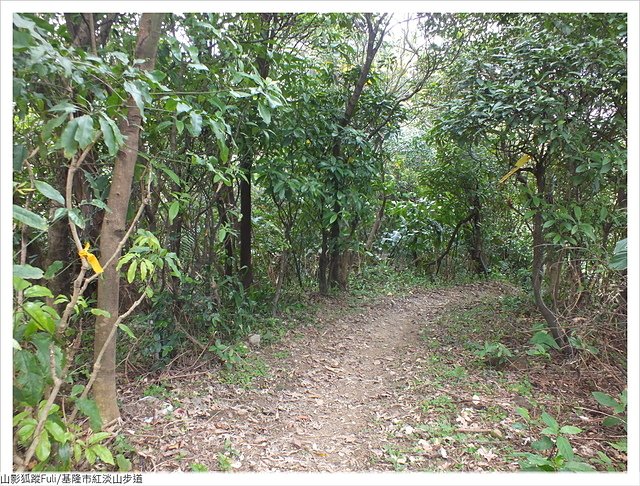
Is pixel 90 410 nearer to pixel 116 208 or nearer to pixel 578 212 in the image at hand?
pixel 116 208

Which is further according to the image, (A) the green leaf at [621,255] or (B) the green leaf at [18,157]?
(A) the green leaf at [621,255]

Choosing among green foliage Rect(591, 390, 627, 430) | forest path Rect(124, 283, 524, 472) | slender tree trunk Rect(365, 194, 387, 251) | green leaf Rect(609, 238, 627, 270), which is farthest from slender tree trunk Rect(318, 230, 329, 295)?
green leaf Rect(609, 238, 627, 270)

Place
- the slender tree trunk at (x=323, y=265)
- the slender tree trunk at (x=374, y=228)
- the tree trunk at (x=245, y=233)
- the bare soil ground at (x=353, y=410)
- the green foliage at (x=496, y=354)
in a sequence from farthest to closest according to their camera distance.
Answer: the slender tree trunk at (x=374, y=228) → the slender tree trunk at (x=323, y=265) → the tree trunk at (x=245, y=233) → the green foliage at (x=496, y=354) → the bare soil ground at (x=353, y=410)

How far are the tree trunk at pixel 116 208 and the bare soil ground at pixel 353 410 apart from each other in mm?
489

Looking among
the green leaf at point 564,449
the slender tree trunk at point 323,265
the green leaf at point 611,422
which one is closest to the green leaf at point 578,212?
the green leaf at point 611,422

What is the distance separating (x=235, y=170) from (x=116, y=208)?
0.97m

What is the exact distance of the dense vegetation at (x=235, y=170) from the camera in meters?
1.60

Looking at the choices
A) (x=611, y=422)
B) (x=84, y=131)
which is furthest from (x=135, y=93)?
(x=611, y=422)

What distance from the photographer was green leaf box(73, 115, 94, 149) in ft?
4.35

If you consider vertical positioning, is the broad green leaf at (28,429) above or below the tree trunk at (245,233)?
below

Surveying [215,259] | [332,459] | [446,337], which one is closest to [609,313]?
[446,337]

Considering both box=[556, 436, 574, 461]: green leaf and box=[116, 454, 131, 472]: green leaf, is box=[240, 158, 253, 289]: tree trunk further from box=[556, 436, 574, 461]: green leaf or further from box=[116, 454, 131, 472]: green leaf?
box=[556, 436, 574, 461]: green leaf

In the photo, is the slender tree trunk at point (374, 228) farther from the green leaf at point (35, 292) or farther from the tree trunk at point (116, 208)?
the green leaf at point (35, 292)

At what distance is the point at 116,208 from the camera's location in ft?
6.31
